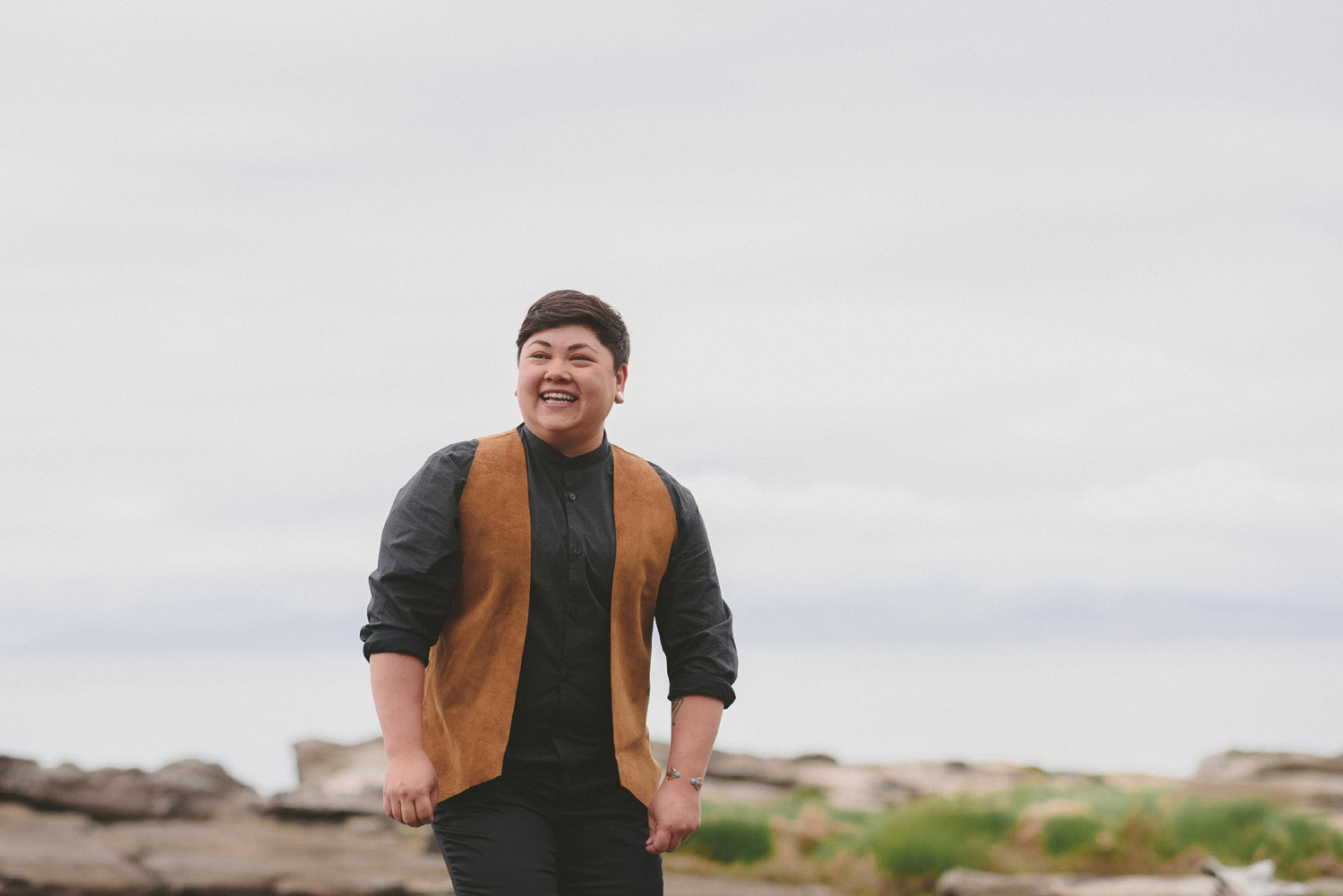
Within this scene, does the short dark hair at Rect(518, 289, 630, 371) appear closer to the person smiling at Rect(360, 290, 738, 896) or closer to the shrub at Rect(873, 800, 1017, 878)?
the person smiling at Rect(360, 290, 738, 896)

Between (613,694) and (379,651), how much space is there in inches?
22.1

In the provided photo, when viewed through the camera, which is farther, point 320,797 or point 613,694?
point 320,797

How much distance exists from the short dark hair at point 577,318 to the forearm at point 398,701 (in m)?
0.82

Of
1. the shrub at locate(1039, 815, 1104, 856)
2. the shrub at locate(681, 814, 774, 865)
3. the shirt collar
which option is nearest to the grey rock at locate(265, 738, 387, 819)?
the shrub at locate(681, 814, 774, 865)

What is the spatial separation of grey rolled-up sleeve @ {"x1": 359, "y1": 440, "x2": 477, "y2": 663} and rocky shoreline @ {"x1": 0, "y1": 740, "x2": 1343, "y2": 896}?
484 cm

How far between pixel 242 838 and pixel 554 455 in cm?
604

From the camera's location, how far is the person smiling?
2.92 m

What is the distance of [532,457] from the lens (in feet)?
10.5

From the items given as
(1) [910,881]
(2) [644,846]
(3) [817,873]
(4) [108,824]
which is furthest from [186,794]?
(2) [644,846]

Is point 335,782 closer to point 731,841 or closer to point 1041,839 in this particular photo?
point 731,841

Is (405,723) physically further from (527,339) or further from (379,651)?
(527,339)

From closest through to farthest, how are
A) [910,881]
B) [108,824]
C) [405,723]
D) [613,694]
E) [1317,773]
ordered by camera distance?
[405,723] → [613,694] → [910,881] → [108,824] → [1317,773]

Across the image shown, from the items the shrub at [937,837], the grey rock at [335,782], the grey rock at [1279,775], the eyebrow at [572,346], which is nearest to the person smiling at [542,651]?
the eyebrow at [572,346]

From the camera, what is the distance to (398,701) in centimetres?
287
